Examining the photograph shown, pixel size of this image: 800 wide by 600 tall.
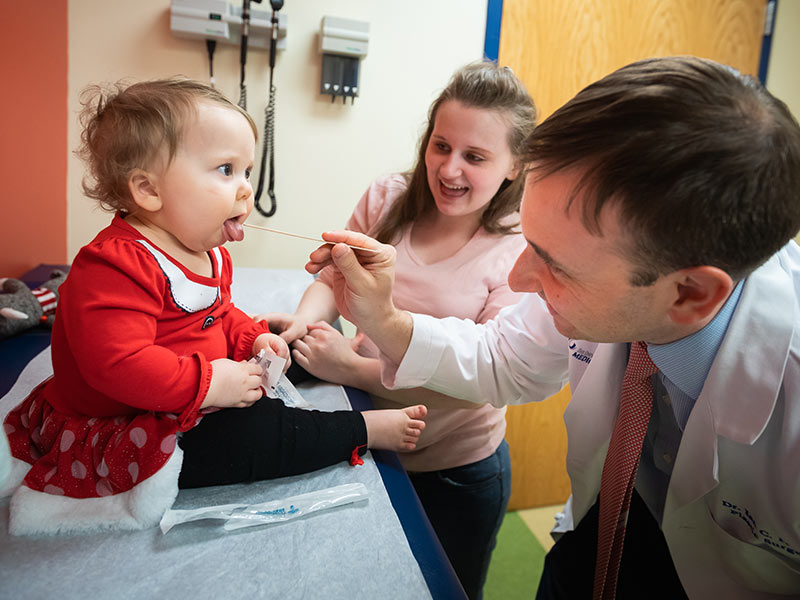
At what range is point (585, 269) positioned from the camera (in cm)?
77

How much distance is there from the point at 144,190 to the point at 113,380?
32 cm

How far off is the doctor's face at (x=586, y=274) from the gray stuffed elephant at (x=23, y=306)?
1259 mm

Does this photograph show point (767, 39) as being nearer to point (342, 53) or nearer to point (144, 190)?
point (342, 53)

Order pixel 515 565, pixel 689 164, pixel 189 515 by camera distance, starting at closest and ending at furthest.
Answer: pixel 689 164, pixel 189 515, pixel 515 565

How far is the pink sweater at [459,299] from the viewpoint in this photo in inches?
52.0

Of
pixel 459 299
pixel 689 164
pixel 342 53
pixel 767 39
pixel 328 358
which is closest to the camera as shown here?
pixel 689 164

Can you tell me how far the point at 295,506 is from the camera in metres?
0.79

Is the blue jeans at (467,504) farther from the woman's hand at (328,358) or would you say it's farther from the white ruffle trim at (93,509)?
the white ruffle trim at (93,509)

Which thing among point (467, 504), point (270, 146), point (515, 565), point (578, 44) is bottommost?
point (515, 565)

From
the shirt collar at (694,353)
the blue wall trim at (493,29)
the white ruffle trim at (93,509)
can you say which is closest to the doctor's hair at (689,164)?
the shirt collar at (694,353)

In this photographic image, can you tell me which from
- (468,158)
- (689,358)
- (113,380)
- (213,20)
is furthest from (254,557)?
(213,20)

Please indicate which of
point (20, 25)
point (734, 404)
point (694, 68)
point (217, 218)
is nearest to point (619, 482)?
point (734, 404)

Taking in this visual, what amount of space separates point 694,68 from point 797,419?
1.60 ft

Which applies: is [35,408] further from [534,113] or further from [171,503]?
[534,113]
